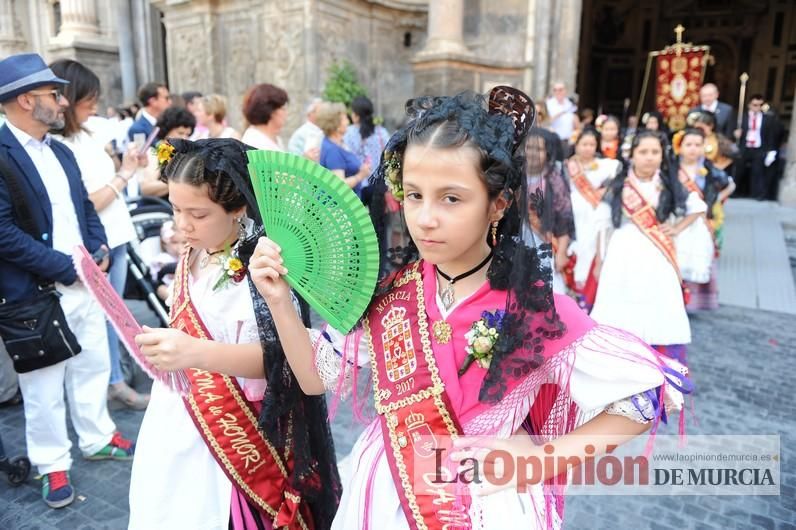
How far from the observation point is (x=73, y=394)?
3180 mm

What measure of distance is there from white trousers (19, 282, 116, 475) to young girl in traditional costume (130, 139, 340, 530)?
143 cm

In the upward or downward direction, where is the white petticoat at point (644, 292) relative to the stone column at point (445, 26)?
downward

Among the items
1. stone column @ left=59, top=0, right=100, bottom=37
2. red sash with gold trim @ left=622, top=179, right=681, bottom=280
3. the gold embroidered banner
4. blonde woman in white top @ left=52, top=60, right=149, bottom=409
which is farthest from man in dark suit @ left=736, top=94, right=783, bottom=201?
stone column @ left=59, top=0, right=100, bottom=37

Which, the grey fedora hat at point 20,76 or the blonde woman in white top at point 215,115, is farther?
the blonde woman in white top at point 215,115

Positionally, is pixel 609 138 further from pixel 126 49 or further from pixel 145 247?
pixel 126 49

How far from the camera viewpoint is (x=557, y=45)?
10.4 metres

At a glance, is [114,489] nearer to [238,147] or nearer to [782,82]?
[238,147]

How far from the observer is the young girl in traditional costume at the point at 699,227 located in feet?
17.8

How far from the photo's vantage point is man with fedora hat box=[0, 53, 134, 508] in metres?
2.73

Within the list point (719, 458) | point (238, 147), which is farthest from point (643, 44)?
point (238, 147)

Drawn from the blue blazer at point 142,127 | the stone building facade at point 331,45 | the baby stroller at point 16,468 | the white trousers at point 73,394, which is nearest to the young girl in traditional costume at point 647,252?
the white trousers at point 73,394

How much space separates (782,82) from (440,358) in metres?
19.2

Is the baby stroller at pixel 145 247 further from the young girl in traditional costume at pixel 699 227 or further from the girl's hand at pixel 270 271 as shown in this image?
the young girl in traditional costume at pixel 699 227

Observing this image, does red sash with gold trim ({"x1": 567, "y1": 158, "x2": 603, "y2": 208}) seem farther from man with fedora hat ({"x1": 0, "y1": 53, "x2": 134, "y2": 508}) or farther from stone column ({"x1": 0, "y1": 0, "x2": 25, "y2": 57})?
stone column ({"x1": 0, "y1": 0, "x2": 25, "y2": 57})
